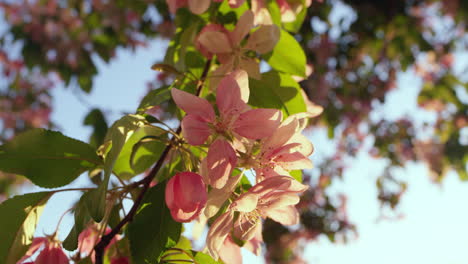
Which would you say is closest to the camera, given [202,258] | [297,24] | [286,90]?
[202,258]

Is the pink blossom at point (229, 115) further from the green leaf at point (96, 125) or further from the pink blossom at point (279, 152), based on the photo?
the green leaf at point (96, 125)

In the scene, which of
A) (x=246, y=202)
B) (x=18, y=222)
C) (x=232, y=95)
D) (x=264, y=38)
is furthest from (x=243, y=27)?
(x=18, y=222)

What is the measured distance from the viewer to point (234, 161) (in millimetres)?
414

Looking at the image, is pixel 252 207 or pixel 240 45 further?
pixel 240 45

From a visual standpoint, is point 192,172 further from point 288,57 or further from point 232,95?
point 288,57

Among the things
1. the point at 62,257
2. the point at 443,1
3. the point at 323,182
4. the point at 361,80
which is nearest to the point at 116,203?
the point at 62,257

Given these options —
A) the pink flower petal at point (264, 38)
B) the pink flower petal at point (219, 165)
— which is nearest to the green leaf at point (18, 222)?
the pink flower petal at point (219, 165)

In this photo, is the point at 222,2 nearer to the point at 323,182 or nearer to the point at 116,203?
the point at 116,203

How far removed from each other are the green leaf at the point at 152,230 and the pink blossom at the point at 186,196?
1.6 inches

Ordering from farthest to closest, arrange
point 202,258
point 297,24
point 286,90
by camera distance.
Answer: point 297,24, point 286,90, point 202,258

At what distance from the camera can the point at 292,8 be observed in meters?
0.67

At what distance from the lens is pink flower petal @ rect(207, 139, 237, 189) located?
410 millimetres

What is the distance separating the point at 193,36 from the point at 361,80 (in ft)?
8.82

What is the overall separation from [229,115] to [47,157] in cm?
22
